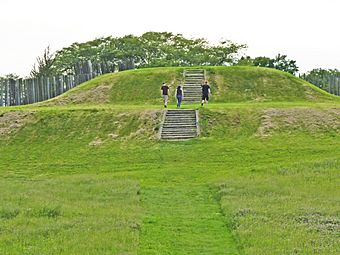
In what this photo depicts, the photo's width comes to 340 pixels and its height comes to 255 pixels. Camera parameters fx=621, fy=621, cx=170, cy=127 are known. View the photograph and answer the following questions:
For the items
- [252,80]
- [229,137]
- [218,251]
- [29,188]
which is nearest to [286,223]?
[218,251]

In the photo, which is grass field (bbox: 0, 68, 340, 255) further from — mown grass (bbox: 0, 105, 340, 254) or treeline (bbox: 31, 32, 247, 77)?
treeline (bbox: 31, 32, 247, 77)

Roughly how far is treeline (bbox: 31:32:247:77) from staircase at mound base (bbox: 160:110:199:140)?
3304 centimetres

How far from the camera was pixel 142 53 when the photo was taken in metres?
66.2

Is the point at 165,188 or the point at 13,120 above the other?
the point at 13,120

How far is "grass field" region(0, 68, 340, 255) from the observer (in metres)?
11.9

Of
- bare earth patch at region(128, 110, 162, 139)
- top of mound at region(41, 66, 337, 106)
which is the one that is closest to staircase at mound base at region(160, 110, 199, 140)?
bare earth patch at region(128, 110, 162, 139)

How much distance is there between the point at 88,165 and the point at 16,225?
1109 centimetres

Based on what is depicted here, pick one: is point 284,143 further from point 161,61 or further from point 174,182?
point 161,61

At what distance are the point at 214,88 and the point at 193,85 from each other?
1.38m

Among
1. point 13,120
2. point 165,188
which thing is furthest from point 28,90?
point 165,188

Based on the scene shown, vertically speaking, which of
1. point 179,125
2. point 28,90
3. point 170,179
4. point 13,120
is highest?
point 28,90

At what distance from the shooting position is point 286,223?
42.1ft

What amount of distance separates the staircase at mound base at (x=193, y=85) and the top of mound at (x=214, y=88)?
48 centimetres

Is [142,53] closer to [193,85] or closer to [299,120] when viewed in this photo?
[193,85]
